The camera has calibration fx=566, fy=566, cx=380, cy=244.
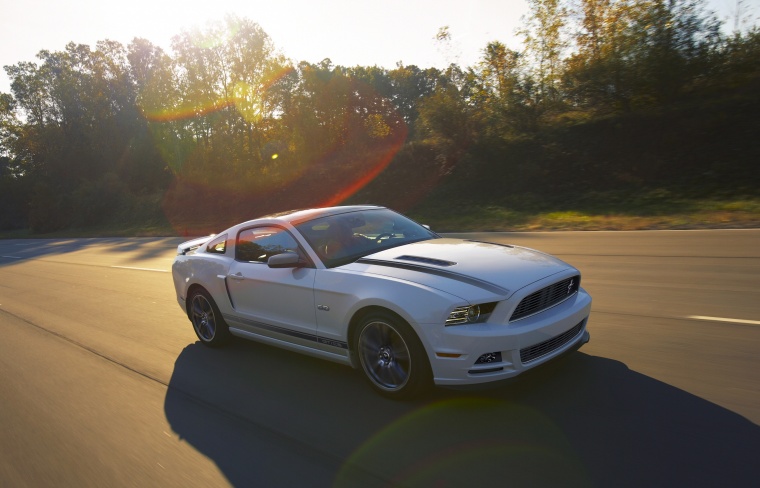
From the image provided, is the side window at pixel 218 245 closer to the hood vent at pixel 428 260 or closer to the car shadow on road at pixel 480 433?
the car shadow on road at pixel 480 433

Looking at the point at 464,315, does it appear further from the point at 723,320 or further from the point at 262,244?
the point at 723,320

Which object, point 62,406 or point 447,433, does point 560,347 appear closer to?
point 447,433

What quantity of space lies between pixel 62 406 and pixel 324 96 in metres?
33.4

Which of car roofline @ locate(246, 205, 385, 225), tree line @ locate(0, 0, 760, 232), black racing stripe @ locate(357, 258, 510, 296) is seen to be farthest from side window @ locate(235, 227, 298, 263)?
tree line @ locate(0, 0, 760, 232)

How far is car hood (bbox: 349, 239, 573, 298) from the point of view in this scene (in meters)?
4.11

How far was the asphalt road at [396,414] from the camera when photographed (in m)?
3.35

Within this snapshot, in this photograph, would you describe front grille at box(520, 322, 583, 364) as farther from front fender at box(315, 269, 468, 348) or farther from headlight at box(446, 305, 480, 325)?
front fender at box(315, 269, 468, 348)

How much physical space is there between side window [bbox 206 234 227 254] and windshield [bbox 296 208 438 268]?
1277mm

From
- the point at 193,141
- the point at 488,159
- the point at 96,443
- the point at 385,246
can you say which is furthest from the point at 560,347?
the point at 193,141

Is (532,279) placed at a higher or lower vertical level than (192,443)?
higher

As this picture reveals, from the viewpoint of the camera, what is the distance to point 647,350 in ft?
16.6

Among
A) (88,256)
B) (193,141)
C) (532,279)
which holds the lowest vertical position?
(88,256)

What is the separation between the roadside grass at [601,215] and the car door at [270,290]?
10438mm

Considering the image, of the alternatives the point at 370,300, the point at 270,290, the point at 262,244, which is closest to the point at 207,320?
the point at 262,244
